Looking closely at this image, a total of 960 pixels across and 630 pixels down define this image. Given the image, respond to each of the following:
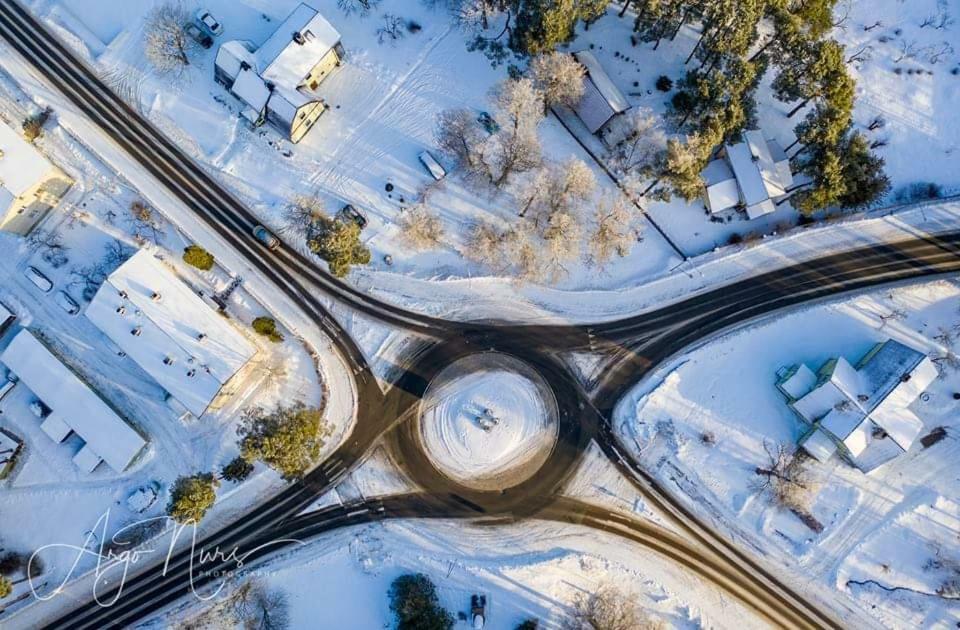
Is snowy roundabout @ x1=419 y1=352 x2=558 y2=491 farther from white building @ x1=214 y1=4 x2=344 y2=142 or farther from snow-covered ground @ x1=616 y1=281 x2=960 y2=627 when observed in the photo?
white building @ x1=214 y1=4 x2=344 y2=142

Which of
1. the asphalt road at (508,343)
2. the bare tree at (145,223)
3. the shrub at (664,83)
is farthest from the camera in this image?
the shrub at (664,83)

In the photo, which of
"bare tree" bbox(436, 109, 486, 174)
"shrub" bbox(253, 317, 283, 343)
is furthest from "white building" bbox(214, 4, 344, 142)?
"shrub" bbox(253, 317, 283, 343)

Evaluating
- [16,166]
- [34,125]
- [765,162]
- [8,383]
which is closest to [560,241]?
[765,162]

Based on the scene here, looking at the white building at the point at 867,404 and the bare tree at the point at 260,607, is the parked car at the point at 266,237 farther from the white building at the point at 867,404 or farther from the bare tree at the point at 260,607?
the white building at the point at 867,404

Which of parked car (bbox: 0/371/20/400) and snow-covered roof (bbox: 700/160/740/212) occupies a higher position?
snow-covered roof (bbox: 700/160/740/212)

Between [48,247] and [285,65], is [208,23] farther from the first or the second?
[48,247]
